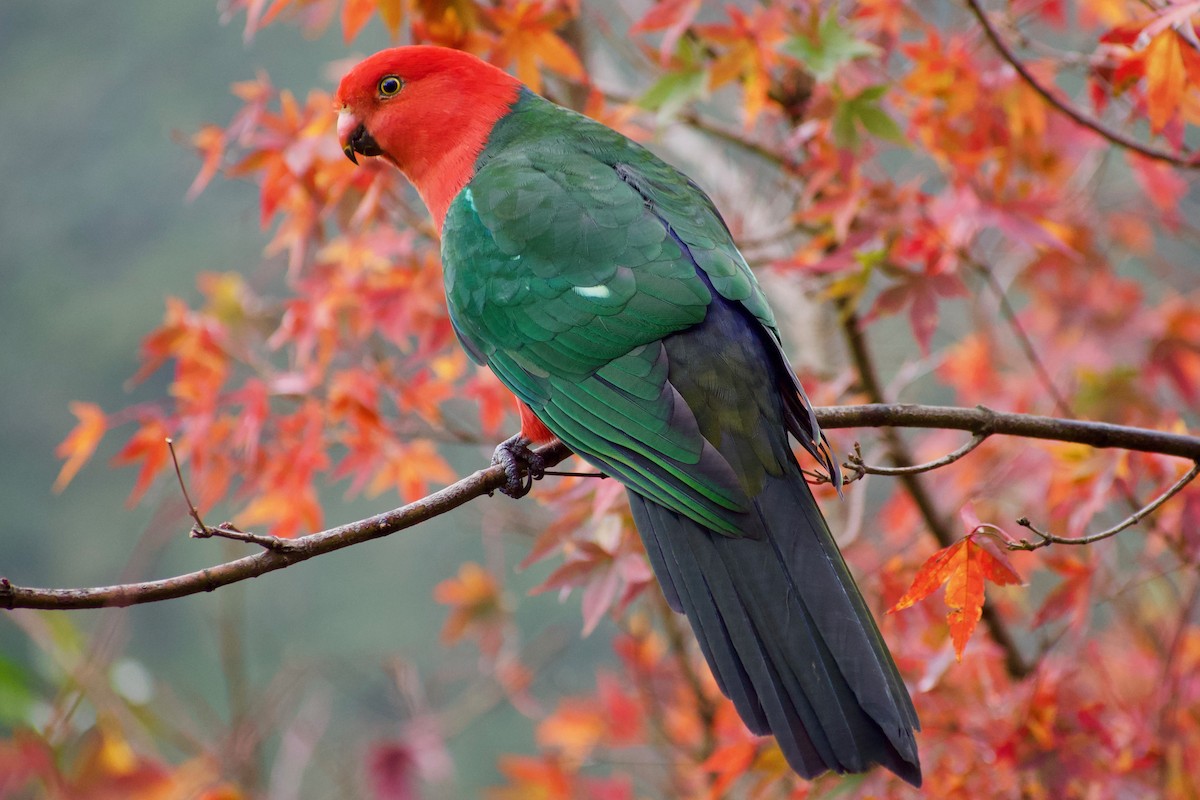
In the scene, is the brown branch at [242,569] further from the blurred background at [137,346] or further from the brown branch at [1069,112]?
the blurred background at [137,346]

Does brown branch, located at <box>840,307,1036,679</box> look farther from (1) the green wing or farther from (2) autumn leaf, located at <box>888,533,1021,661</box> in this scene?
(2) autumn leaf, located at <box>888,533,1021,661</box>

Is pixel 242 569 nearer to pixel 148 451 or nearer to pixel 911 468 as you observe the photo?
pixel 911 468

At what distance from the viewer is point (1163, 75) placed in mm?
1990

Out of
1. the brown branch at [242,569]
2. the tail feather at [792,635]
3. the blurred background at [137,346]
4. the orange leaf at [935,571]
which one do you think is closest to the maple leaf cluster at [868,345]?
the orange leaf at [935,571]

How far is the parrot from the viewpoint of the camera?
5.20ft

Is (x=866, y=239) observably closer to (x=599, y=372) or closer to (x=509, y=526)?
(x=599, y=372)

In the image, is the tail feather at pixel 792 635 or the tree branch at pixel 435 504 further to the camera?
the tail feather at pixel 792 635

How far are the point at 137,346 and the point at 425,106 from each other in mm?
3629

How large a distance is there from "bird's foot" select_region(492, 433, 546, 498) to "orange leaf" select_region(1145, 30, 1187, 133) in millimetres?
1379

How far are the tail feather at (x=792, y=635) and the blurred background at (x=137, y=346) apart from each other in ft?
11.5

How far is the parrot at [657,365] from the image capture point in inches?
62.4

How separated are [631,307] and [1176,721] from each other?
2.04m

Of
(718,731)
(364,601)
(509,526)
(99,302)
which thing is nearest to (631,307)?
(718,731)

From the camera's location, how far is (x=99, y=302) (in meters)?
5.68
